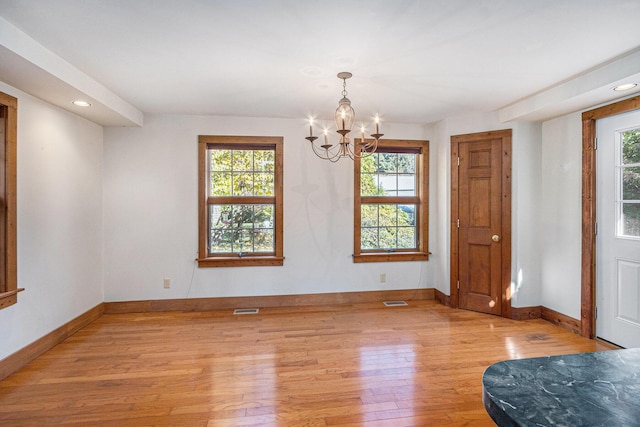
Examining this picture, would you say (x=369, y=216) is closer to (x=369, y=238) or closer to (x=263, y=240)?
(x=369, y=238)

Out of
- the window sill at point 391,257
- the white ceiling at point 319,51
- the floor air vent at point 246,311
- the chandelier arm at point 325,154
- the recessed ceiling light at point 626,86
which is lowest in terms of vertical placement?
the floor air vent at point 246,311

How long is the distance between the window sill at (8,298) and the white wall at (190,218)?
1.40 m

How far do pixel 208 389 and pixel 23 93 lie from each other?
2.88 m

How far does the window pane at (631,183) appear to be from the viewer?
9.62 feet

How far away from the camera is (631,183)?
2.98 m

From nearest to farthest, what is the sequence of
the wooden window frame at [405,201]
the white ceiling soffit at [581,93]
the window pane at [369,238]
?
1. the white ceiling soffit at [581,93]
2. the wooden window frame at [405,201]
3. the window pane at [369,238]

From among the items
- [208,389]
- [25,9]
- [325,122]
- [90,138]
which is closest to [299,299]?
[208,389]

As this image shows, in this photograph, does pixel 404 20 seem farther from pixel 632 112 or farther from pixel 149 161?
pixel 149 161

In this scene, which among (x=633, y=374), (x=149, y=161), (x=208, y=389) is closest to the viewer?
(x=633, y=374)

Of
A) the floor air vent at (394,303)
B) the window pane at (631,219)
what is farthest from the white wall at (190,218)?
the window pane at (631,219)

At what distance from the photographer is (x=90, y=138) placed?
3.87 m

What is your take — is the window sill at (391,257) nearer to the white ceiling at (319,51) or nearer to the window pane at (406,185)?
the window pane at (406,185)

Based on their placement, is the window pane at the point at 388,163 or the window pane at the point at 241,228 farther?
the window pane at the point at 388,163

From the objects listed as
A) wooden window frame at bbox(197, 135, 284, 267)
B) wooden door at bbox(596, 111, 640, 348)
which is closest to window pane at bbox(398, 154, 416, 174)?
wooden window frame at bbox(197, 135, 284, 267)
